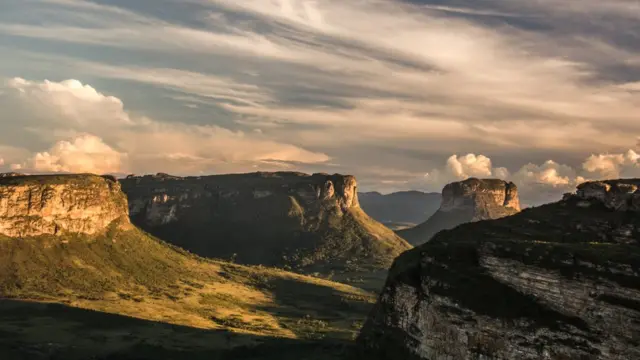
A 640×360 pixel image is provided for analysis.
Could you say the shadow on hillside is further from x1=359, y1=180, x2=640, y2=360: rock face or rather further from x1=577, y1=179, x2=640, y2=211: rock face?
x1=577, y1=179, x2=640, y2=211: rock face

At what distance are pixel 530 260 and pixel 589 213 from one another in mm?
47035

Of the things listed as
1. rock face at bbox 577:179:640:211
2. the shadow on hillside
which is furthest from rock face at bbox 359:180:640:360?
the shadow on hillside

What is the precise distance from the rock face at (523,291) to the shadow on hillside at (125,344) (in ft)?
128

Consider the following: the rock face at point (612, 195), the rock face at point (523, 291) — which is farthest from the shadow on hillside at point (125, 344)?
the rock face at point (612, 195)

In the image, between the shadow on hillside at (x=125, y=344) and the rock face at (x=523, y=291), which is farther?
the shadow on hillside at (x=125, y=344)

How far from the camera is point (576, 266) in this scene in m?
101

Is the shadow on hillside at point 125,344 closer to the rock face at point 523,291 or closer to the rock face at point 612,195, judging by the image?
the rock face at point 523,291

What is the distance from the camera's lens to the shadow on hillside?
16875 cm

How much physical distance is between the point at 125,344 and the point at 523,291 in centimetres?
13554

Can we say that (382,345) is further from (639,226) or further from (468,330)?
(639,226)

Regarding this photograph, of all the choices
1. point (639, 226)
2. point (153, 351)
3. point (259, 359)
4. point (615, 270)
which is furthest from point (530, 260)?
point (153, 351)

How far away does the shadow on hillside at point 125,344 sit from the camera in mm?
168750

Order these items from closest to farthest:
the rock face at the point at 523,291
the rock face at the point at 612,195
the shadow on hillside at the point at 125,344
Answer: the rock face at the point at 523,291, the rock face at the point at 612,195, the shadow on hillside at the point at 125,344

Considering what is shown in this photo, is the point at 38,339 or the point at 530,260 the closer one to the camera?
the point at 530,260
